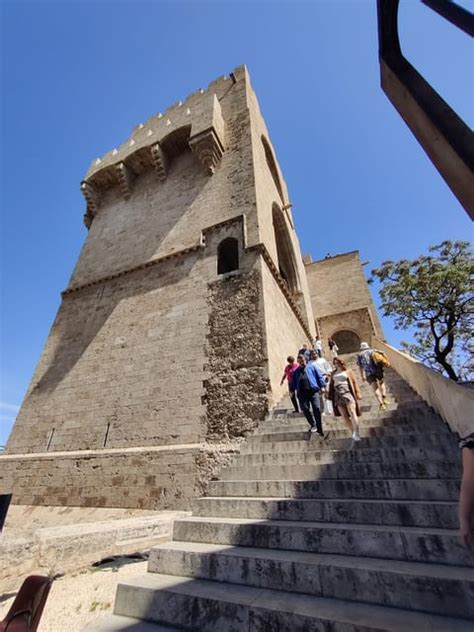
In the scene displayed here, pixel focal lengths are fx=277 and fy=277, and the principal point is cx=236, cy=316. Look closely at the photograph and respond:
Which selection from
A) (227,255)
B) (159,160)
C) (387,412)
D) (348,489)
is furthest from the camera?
(159,160)

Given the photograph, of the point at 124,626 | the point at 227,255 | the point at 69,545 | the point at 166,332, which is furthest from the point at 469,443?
the point at 227,255

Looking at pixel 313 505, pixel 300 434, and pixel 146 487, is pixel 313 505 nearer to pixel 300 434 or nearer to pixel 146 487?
pixel 300 434

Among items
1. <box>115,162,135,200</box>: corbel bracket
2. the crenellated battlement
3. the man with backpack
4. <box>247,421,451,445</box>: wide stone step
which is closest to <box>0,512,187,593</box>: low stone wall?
<box>247,421,451,445</box>: wide stone step

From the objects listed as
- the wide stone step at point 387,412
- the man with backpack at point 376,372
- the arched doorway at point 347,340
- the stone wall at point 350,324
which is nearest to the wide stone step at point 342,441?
the wide stone step at point 387,412

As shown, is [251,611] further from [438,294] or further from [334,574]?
[438,294]

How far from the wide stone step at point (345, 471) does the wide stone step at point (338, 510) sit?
17.2 inches

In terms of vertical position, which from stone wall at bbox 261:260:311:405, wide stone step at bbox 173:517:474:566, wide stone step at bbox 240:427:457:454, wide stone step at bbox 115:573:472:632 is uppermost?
stone wall at bbox 261:260:311:405

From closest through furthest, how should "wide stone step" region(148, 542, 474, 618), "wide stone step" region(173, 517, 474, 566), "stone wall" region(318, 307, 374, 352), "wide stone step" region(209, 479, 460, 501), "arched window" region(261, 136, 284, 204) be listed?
"wide stone step" region(148, 542, 474, 618) → "wide stone step" region(173, 517, 474, 566) → "wide stone step" region(209, 479, 460, 501) → "arched window" region(261, 136, 284, 204) → "stone wall" region(318, 307, 374, 352)

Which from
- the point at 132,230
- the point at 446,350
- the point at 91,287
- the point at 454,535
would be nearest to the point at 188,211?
the point at 132,230

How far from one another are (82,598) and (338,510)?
2.58m

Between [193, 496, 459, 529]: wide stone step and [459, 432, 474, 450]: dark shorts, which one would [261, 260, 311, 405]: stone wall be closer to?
[193, 496, 459, 529]: wide stone step

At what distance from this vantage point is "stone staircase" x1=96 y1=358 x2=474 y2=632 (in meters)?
1.73

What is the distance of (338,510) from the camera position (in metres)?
2.64

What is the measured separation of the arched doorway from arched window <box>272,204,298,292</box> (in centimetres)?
665
